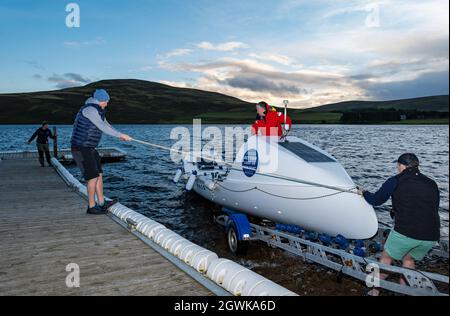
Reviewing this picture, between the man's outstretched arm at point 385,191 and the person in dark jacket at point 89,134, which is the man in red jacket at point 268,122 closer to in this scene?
the person in dark jacket at point 89,134

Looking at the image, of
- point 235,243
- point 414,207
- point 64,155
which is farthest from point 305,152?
point 64,155

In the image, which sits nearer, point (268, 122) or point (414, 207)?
point (414, 207)

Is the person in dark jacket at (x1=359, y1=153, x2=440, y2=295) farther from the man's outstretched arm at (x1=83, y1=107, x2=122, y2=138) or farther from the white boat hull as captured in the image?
the man's outstretched arm at (x1=83, y1=107, x2=122, y2=138)

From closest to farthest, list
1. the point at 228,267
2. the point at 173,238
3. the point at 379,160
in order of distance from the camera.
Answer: the point at 228,267 < the point at 173,238 < the point at 379,160

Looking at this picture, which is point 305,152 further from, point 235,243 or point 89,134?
point 89,134

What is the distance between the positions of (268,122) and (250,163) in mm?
1366

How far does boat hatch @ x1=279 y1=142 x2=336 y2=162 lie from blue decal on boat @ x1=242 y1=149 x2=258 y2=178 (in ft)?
2.74

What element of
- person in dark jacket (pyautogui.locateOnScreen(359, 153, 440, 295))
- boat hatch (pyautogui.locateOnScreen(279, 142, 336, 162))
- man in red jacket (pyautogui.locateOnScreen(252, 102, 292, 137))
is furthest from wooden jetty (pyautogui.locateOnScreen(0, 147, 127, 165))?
person in dark jacket (pyautogui.locateOnScreen(359, 153, 440, 295))

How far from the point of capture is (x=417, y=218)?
17.0 ft

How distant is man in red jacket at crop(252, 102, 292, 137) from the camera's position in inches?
408

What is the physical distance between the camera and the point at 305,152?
927 cm

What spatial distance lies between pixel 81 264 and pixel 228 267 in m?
2.71
